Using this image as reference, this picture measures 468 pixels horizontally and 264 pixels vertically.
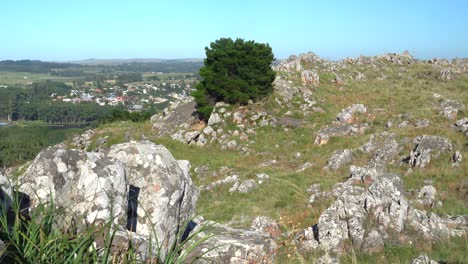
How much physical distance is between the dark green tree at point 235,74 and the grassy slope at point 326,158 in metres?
1.92

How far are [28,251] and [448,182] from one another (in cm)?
1809

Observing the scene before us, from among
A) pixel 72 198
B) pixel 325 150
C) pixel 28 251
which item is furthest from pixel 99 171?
pixel 325 150

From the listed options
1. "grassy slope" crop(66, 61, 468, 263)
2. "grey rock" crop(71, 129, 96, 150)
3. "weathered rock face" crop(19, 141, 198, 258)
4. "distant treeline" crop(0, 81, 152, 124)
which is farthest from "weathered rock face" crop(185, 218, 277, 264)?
"distant treeline" crop(0, 81, 152, 124)

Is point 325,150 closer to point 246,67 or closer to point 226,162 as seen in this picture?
point 226,162

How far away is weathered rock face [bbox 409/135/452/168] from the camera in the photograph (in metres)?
19.9

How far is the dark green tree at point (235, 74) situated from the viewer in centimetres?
3328

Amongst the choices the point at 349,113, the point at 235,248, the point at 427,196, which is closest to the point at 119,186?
the point at 235,248

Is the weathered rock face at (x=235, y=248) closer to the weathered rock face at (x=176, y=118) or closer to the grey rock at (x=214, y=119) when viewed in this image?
the grey rock at (x=214, y=119)

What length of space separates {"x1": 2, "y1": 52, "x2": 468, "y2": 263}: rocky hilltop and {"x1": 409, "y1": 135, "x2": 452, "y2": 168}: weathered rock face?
0.24 ft

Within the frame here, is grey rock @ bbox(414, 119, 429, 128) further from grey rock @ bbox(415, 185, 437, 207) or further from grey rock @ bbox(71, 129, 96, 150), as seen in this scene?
grey rock @ bbox(71, 129, 96, 150)

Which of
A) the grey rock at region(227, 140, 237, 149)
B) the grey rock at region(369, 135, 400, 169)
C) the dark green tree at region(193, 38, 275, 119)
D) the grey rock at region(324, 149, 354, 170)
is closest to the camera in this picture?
the grey rock at region(369, 135, 400, 169)

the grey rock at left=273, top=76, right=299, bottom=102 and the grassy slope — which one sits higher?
the grey rock at left=273, top=76, right=299, bottom=102

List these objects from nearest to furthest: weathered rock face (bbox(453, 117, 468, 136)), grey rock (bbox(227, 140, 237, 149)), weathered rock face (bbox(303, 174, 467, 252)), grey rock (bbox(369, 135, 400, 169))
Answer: weathered rock face (bbox(303, 174, 467, 252)) → grey rock (bbox(369, 135, 400, 169)) → weathered rock face (bbox(453, 117, 468, 136)) → grey rock (bbox(227, 140, 237, 149))

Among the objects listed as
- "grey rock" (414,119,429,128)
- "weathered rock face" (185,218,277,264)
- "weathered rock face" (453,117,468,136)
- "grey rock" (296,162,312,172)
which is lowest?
"grey rock" (296,162,312,172)
